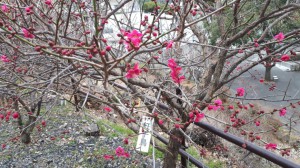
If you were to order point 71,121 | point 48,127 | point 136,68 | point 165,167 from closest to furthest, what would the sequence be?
point 136,68 < point 165,167 < point 48,127 < point 71,121

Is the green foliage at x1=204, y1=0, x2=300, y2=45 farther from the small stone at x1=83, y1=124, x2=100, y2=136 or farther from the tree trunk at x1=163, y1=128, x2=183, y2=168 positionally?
the small stone at x1=83, y1=124, x2=100, y2=136

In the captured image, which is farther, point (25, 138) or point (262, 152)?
point (25, 138)

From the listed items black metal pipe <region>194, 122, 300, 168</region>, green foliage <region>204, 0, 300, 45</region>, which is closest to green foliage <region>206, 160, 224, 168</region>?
green foliage <region>204, 0, 300, 45</region>

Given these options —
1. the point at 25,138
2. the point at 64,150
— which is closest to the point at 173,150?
the point at 64,150

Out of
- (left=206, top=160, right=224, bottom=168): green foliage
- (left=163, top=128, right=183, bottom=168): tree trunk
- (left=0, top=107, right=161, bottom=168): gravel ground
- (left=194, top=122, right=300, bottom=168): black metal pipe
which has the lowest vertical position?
(left=206, top=160, right=224, bottom=168): green foliage

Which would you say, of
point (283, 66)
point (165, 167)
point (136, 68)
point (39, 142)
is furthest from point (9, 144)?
point (283, 66)

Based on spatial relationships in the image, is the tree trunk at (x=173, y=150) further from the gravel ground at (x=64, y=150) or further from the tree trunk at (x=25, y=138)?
the tree trunk at (x=25, y=138)

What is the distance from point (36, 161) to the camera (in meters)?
3.45

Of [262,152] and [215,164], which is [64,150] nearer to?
[215,164]

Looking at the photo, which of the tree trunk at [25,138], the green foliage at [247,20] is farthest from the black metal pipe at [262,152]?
the tree trunk at [25,138]

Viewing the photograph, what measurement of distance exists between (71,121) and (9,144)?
3.54ft

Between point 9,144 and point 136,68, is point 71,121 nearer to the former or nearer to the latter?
point 9,144

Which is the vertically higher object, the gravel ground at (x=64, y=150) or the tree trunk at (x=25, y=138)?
the tree trunk at (x=25, y=138)

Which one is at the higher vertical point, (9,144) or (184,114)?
(184,114)
